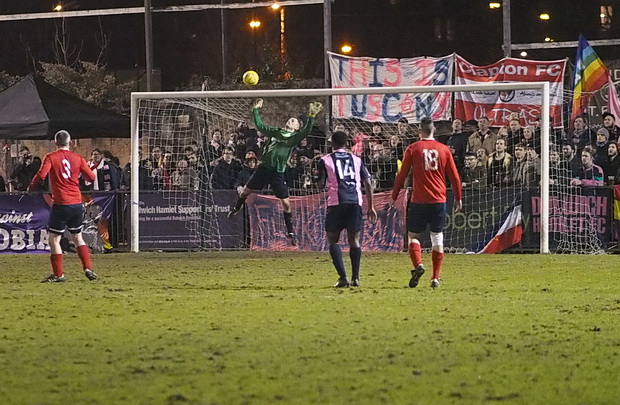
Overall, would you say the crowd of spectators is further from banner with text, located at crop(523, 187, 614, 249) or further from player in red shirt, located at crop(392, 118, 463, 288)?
player in red shirt, located at crop(392, 118, 463, 288)

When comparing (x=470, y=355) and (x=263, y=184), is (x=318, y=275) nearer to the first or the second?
(x=263, y=184)

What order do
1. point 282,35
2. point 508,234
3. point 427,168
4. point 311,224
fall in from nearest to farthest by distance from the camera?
point 427,168, point 508,234, point 311,224, point 282,35

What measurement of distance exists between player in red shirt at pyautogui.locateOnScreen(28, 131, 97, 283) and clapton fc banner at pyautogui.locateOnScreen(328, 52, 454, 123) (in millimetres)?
8650

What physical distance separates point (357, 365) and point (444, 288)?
19.3 feet

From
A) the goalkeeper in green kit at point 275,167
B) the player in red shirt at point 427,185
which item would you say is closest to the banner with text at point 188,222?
the goalkeeper in green kit at point 275,167

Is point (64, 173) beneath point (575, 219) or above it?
above

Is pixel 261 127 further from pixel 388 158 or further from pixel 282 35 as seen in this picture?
pixel 282 35

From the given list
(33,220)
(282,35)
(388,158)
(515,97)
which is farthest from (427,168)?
(282,35)

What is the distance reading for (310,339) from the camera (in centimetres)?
955

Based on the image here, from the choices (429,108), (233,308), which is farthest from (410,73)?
(233,308)

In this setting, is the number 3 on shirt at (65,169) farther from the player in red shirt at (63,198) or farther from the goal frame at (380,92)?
the goal frame at (380,92)

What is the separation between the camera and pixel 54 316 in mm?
11445

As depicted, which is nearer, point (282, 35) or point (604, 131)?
point (604, 131)

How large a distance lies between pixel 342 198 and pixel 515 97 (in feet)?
32.8
